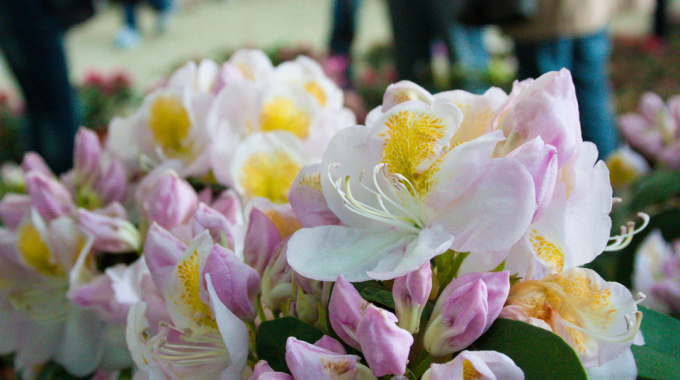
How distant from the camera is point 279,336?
0.43m

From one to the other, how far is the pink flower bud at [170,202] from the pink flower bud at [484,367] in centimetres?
32

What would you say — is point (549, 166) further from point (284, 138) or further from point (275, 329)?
point (284, 138)

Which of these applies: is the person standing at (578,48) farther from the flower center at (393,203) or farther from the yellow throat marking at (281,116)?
the flower center at (393,203)

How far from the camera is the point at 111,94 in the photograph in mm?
3223

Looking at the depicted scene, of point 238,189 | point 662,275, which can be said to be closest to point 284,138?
point 238,189

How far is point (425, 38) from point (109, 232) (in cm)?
223

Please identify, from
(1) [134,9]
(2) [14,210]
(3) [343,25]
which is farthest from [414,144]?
(1) [134,9]

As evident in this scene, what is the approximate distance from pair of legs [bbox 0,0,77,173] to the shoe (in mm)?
4398

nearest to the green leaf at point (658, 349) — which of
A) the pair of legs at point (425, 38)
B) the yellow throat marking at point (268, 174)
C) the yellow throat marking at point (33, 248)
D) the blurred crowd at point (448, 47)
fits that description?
the yellow throat marking at point (268, 174)

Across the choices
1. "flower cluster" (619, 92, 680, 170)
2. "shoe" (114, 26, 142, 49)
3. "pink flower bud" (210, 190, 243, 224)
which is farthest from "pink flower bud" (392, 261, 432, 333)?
"shoe" (114, 26, 142, 49)

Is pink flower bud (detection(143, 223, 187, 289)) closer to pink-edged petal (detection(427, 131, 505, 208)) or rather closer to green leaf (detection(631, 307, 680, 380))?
pink-edged petal (detection(427, 131, 505, 208))

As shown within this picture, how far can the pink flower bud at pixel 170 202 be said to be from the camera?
0.57m

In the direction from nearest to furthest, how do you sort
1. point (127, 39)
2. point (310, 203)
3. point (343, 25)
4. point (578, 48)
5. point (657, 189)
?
1. point (310, 203)
2. point (657, 189)
3. point (578, 48)
4. point (343, 25)
5. point (127, 39)

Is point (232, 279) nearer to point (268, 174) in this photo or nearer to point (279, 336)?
point (279, 336)
